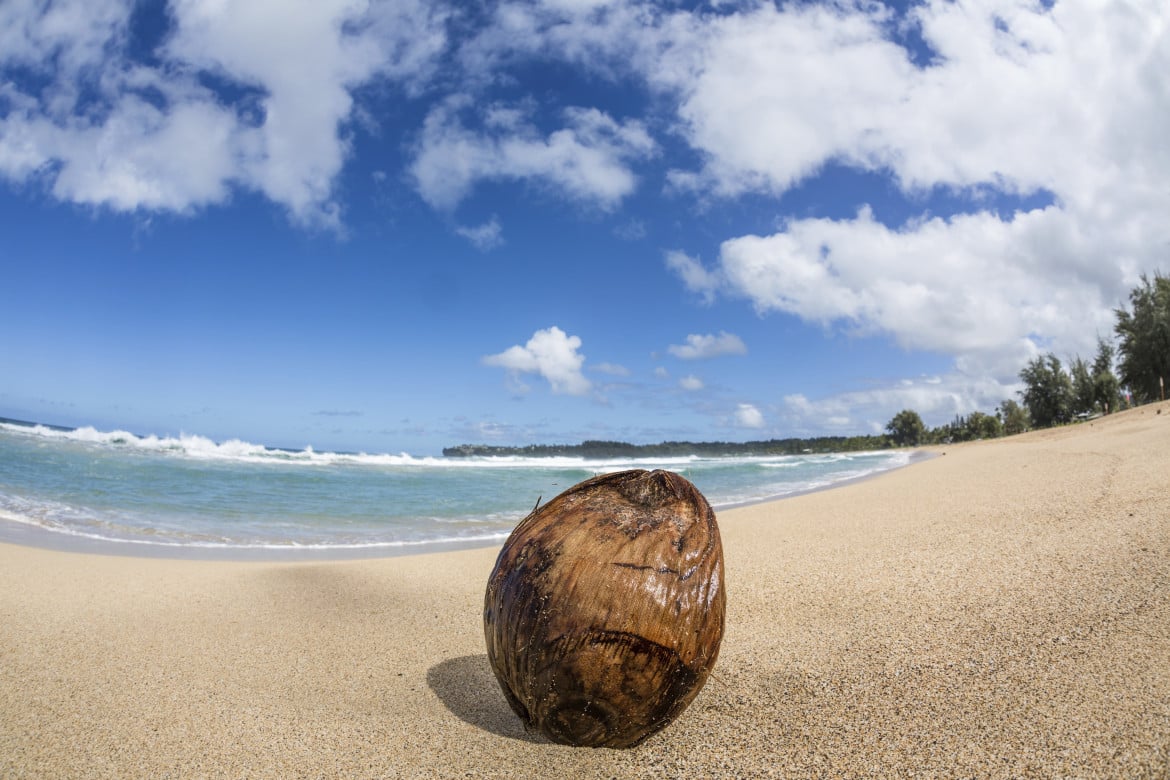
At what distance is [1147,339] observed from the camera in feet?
104

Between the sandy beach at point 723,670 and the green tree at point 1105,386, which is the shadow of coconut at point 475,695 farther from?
the green tree at point 1105,386

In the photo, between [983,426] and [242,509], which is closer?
[242,509]

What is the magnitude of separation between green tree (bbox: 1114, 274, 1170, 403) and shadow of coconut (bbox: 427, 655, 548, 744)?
40.8 m

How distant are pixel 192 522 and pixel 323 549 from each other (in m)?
3.26

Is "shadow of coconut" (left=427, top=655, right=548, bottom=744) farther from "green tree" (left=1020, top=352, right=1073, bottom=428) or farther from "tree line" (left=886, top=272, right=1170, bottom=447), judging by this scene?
"green tree" (left=1020, top=352, right=1073, bottom=428)

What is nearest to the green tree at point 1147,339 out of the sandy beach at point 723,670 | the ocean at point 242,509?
the ocean at point 242,509

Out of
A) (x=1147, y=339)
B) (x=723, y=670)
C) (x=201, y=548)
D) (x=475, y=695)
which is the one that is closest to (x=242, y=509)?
(x=201, y=548)

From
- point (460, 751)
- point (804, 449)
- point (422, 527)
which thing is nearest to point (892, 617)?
point (460, 751)

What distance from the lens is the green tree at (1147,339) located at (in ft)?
103

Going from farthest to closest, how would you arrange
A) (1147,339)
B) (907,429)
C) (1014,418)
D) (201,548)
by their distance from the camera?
(907,429) → (1014,418) → (1147,339) → (201,548)

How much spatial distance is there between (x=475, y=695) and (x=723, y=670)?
1428 millimetres

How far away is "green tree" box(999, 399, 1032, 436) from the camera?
66312 millimetres

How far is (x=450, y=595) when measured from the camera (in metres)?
5.70

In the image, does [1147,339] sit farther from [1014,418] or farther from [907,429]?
[907,429]
